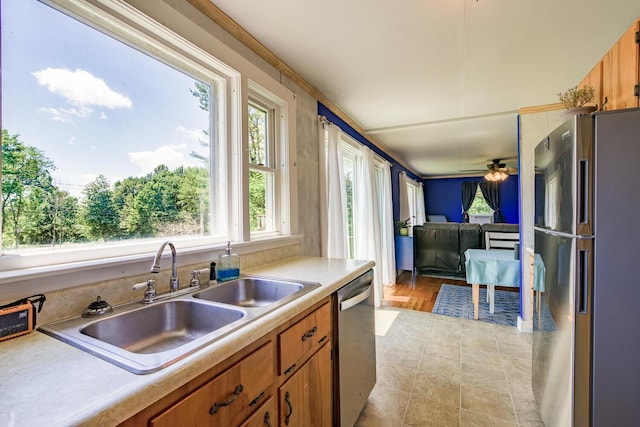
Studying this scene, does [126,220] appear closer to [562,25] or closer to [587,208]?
[587,208]

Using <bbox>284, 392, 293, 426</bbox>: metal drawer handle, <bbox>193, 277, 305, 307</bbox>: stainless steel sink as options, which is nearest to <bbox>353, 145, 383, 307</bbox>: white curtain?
<bbox>193, 277, 305, 307</bbox>: stainless steel sink

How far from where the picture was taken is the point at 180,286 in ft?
4.41

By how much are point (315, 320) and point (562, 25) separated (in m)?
2.15

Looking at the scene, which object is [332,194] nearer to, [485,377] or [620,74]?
→ [485,377]

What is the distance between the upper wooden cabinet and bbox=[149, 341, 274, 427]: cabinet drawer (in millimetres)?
2314

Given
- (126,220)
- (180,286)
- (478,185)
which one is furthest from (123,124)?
(478,185)

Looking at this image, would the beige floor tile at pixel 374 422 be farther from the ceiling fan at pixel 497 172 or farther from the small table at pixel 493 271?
the ceiling fan at pixel 497 172

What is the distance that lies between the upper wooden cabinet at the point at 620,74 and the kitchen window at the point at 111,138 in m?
2.19

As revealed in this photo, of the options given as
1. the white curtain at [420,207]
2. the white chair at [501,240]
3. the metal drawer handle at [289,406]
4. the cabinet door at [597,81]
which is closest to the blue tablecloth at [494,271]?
the white chair at [501,240]

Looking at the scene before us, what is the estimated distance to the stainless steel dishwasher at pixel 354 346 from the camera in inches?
57.7

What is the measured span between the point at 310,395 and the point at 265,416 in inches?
12.7

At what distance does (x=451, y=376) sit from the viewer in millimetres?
2154

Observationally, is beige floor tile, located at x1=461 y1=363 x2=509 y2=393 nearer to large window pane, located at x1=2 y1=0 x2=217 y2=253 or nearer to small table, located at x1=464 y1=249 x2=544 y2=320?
small table, located at x1=464 y1=249 x2=544 y2=320

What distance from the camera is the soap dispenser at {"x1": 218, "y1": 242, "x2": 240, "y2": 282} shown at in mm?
1471
